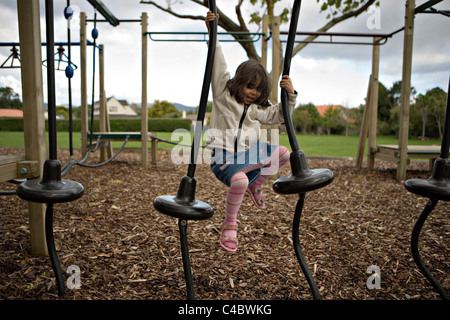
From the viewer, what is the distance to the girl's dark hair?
5.33ft

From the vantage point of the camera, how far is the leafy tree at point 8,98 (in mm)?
7367

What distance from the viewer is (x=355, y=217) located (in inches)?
130

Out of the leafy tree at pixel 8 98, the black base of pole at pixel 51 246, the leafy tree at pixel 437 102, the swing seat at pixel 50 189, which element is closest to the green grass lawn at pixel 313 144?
the leafy tree at pixel 437 102

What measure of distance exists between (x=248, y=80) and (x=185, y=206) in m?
0.77

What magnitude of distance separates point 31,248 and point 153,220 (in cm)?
103

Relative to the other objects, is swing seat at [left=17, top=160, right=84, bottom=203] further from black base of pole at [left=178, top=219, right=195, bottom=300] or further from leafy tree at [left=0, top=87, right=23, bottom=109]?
leafy tree at [left=0, top=87, right=23, bottom=109]

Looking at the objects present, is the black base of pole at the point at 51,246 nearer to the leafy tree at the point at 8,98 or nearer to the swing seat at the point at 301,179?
the swing seat at the point at 301,179

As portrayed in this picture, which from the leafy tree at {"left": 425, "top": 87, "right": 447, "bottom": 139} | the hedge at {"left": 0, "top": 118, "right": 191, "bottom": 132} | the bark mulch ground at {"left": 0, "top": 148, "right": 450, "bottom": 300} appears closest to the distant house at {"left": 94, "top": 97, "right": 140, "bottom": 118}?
the hedge at {"left": 0, "top": 118, "right": 191, "bottom": 132}

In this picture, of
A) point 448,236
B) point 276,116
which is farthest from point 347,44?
point 276,116

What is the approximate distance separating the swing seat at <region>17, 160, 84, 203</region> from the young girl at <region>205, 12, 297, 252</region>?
0.69 m

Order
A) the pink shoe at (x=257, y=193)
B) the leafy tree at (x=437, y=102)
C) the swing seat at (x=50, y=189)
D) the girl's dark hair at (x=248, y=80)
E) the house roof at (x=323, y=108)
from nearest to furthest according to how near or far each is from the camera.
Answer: the swing seat at (x=50, y=189) → the girl's dark hair at (x=248, y=80) → the pink shoe at (x=257, y=193) → the leafy tree at (x=437, y=102) → the house roof at (x=323, y=108)

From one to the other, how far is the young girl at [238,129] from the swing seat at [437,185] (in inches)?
23.4

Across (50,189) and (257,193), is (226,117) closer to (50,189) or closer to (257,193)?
(257,193)

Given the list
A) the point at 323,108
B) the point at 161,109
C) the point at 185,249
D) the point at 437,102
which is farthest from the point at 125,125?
the point at 185,249
